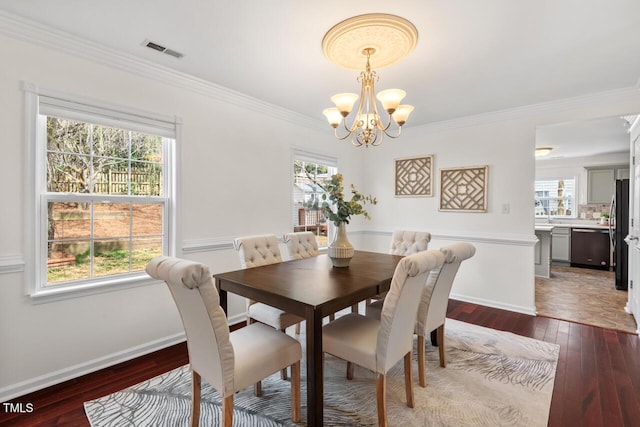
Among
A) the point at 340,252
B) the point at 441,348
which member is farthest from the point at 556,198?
the point at 340,252

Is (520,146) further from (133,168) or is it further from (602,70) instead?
(133,168)

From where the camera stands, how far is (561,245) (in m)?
6.41

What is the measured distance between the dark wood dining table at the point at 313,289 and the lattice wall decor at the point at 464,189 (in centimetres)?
199

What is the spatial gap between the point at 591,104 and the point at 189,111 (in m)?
4.14

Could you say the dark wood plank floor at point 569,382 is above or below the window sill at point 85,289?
below

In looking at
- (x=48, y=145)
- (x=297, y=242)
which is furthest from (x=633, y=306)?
(x=48, y=145)

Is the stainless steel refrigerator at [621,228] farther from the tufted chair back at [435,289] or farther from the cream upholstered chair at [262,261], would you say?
the cream upholstered chair at [262,261]

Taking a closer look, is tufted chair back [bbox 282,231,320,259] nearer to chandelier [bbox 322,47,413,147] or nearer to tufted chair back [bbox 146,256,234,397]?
chandelier [bbox 322,47,413,147]

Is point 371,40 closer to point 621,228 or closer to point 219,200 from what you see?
point 219,200

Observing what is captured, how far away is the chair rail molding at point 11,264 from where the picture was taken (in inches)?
78.2

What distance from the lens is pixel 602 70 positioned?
8.77ft

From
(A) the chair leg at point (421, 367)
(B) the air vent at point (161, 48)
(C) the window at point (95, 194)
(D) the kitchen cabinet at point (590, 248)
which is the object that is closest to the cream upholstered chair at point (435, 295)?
(A) the chair leg at point (421, 367)

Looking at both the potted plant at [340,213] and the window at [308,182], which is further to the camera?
the window at [308,182]

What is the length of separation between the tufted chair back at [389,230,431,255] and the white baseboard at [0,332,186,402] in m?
2.35
